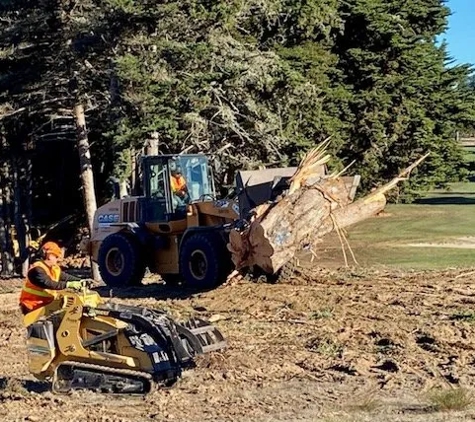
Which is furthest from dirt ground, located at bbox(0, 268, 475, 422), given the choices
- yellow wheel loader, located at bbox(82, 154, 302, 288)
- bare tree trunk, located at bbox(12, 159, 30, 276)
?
bare tree trunk, located at bbox(12, 159, 30, 276)

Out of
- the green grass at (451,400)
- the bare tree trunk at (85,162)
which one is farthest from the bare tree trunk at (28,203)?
the green grass at (451,400)

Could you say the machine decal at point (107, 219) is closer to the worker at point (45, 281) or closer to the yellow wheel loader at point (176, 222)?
the yellow wheel loader at point (176, 222)

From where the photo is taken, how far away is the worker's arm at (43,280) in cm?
969

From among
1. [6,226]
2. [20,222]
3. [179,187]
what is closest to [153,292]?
[179,187]

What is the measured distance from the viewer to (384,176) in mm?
45969

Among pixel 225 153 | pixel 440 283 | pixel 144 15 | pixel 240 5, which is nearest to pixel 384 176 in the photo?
pixel 225 153

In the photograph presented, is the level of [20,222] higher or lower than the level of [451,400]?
higher

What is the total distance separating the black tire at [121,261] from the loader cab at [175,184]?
2.77 ft

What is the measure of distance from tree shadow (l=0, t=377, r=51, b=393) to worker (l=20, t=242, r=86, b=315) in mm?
886

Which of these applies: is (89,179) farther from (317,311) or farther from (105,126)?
(317,311)

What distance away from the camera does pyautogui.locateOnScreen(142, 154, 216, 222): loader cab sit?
17.9 meters

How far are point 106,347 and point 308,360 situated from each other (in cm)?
273

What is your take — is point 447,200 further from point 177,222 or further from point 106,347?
point 106,347

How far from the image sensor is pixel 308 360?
1114 cm
